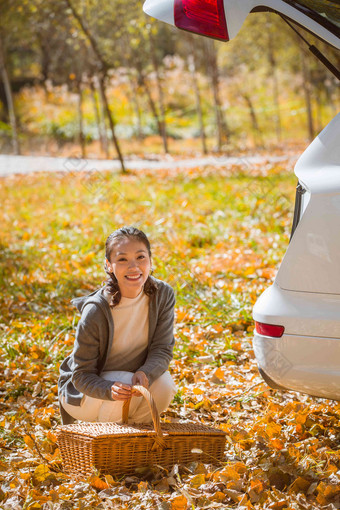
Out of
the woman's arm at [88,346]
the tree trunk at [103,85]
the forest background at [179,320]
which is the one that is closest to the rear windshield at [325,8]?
the forest background at [179,320]

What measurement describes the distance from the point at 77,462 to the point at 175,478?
0.45 m

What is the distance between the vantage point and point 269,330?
8.77 ft

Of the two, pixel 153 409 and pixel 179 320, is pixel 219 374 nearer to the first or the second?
pixel 179 320

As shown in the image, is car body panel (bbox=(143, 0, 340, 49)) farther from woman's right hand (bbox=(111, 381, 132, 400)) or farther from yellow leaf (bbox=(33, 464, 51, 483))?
yellow leaf (bbox=(33, 464, 51, 483))

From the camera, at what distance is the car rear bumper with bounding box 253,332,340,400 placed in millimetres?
2541

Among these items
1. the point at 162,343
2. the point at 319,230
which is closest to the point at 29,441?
the point at 162,343

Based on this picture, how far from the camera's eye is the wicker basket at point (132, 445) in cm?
270

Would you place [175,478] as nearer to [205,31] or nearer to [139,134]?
[205,31]

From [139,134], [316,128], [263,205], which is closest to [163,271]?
[263,205]

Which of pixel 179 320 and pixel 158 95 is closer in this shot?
pixel 179 320

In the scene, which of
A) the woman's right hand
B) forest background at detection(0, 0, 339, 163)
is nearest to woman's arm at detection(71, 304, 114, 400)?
the woman's right hand

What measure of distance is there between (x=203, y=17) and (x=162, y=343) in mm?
1564

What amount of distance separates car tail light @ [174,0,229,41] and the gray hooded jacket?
124cm

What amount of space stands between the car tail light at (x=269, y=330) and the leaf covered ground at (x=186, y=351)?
0.58m
